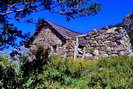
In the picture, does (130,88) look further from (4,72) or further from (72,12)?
(4,72)

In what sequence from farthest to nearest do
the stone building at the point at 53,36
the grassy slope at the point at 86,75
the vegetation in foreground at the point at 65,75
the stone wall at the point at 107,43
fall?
the stone building at the point at 53,36 → the stone wall at the point at 107,43 → the grassy slope at the point at 86,75 → the vegetation in foreground at the point at 65,75

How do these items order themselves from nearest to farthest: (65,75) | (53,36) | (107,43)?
(65,75) → (107,43) → (53,36)

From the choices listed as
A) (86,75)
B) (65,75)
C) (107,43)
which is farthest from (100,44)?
(65,75)

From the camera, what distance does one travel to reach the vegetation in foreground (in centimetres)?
652

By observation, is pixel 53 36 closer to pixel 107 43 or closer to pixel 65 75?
pixel 107 43

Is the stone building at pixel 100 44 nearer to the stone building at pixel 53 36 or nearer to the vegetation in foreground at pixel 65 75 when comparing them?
the stone building at pixel 53 36

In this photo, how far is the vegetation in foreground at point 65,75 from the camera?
6.52m

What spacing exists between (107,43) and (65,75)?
541 centimetres

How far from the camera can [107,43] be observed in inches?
565

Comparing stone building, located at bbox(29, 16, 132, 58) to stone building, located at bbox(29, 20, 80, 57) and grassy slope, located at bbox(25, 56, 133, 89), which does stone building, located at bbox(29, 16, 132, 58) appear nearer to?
stone building, located at bbox(29, 20, 80, 57)

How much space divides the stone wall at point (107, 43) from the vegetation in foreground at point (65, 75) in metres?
3.24

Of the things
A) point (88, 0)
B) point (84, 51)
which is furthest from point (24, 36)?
point (84, 51)

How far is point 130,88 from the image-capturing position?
7250 mm

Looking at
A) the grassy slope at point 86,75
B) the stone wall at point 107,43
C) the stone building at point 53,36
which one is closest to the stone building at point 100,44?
the stone wall at point 107,43
